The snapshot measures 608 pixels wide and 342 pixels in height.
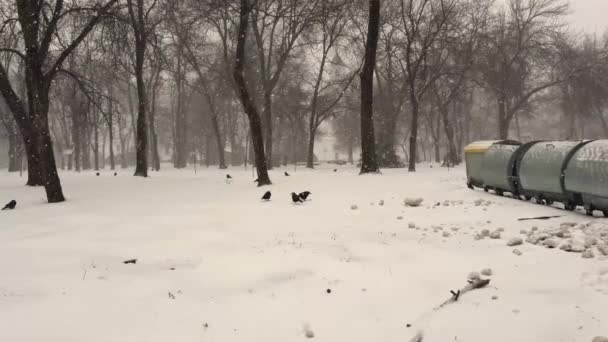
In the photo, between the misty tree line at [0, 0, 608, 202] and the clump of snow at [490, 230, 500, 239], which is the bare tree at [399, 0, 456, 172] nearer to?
the misty tree line at [0, 0, 608, 202]

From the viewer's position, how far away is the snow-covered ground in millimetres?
3559

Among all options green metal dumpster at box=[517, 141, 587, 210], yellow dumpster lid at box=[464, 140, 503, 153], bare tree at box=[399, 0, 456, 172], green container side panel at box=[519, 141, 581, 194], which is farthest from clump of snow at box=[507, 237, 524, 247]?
bare tree at box=[399, 0, 456, 172]

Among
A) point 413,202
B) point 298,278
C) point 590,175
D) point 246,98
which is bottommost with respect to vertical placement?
point 298,278

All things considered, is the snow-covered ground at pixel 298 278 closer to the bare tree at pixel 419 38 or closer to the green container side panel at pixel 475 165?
the green container side panel at pixel 475 165

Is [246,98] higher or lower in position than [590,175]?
higher

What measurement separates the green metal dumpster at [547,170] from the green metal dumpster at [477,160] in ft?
4.78

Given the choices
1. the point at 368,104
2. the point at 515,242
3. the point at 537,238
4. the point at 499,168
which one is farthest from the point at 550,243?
the point at 368,104

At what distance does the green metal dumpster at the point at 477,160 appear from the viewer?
34.4ft

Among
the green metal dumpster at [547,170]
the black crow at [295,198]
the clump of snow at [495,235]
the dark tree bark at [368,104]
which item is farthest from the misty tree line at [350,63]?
the clump of snow at [495,235]

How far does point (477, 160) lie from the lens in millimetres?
10766

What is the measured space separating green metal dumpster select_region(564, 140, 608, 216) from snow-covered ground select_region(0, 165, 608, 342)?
546mm

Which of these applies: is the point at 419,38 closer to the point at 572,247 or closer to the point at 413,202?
the point at 413,202

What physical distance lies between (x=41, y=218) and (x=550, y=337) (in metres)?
8.71

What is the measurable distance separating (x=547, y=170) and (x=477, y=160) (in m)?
2.75
